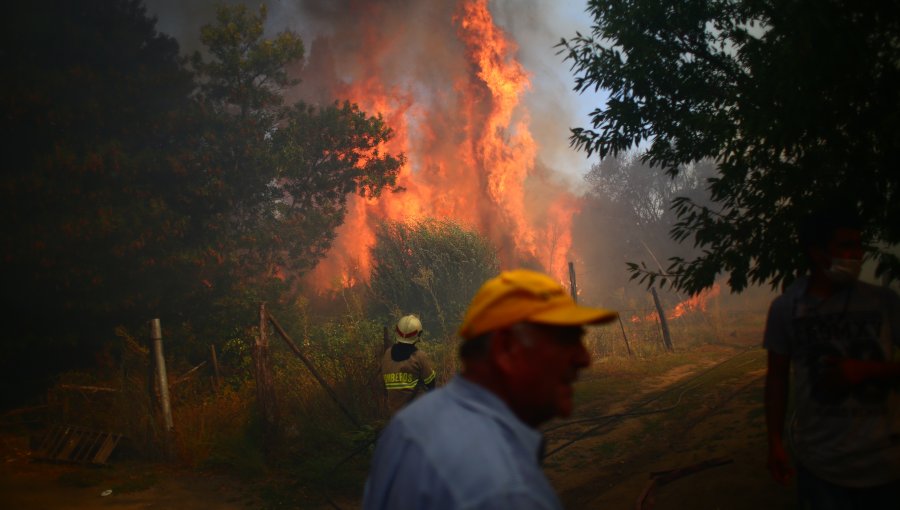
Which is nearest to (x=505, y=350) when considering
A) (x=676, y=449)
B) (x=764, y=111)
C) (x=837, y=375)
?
(x=837, y=375)

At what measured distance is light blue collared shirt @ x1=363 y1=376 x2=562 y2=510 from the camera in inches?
41.6

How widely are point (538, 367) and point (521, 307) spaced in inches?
5.8

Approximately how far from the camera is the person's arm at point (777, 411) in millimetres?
2879

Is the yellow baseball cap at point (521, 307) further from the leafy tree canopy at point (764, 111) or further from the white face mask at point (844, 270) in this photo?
the leafy tree canopy at point (764, 111)

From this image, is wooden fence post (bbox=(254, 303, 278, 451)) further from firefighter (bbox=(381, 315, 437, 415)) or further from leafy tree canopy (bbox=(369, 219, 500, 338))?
leafy tree canopy (bbox=(369, 219, 500, 338))

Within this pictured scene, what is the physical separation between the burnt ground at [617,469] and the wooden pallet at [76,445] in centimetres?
19

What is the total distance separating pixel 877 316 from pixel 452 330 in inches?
721

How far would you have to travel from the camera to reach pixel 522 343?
1294 millimetres

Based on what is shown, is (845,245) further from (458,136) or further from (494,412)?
(458,136)

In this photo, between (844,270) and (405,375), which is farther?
(405,375)

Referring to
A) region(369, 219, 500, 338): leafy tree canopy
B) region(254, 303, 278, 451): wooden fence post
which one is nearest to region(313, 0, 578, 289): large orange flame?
region(369, 219, 500, 338): leafy tree canopy

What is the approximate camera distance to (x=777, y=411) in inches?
115

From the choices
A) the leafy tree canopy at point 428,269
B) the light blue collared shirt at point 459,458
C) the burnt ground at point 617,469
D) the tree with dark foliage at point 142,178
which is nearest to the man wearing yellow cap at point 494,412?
the light blue collared shirt at point 459,458

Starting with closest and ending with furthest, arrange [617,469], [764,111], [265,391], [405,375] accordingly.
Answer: [764,111]
[405,375]
[617,469]
[265,391]
